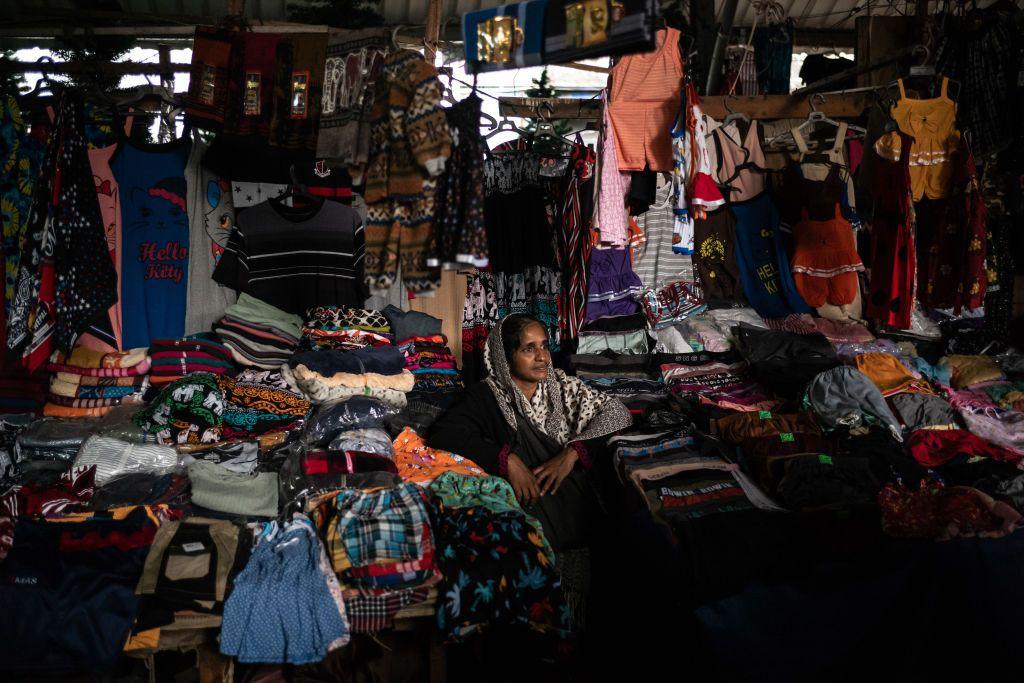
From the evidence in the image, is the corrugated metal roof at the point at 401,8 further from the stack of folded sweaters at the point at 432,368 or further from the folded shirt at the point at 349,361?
the folded shirt at the point at 349,361

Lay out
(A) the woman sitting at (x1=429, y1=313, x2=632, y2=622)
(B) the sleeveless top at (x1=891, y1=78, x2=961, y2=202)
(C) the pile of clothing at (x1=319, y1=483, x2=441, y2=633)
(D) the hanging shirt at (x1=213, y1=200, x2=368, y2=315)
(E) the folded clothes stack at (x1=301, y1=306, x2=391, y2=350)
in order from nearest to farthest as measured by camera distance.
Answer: (C) the pile of clothing at (x1=319, y1=483, x2=441, y2=633)
(A) the woman sitting at (x1=429, y1=313, x2=632, y2=622)
(E) the folded clothes stack at (x1=301, y1=306, x2=391, y2=350)
(D) the hanging shirt at (x1=213, y1=200, x2=368, y2=315)
(B) the sleeveless top at (x1=891, y1=78, x2=961, y2=202)

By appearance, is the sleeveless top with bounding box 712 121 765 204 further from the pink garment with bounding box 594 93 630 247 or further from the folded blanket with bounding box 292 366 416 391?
the folded blanket with bounding box 292 366 416 391

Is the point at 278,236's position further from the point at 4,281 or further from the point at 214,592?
the point at 214,592

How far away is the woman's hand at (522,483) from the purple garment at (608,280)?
4.39ft

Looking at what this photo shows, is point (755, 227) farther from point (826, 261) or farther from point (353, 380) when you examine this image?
point (353, 380)

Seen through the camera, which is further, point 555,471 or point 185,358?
point 185,358

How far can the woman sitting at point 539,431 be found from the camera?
351 centimetres

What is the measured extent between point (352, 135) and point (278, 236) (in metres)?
1.01

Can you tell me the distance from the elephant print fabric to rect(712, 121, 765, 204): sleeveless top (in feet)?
11.0

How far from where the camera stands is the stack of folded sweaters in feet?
13.5

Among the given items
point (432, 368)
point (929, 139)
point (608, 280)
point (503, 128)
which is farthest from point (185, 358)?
point (929, 139)

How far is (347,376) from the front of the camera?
12.8 feet

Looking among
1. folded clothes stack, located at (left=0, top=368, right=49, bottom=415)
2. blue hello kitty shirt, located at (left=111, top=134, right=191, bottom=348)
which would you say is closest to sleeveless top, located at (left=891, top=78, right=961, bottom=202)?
blue hello kitty shirt, located at (left=111, top=134, right=191, bottom=348)

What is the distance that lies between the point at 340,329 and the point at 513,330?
975 millimetres
